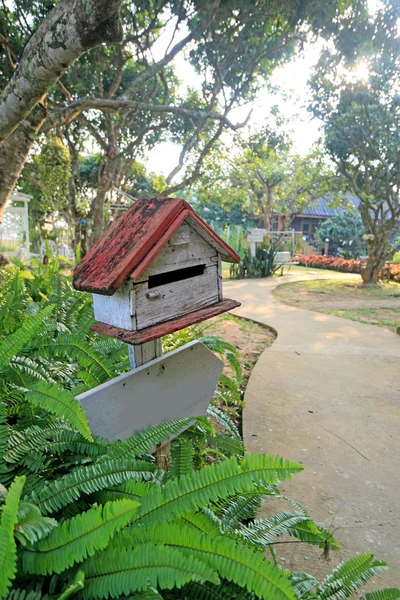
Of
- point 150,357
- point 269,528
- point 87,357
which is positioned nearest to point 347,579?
point 269,528

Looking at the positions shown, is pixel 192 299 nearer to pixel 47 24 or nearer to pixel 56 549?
pixel 56 549

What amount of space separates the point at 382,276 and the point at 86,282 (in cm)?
1283

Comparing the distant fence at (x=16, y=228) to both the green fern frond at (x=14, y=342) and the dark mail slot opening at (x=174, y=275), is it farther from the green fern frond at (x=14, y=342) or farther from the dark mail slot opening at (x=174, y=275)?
the dark mail slot opening at (x=174, y=275)

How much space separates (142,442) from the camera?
1.21 m

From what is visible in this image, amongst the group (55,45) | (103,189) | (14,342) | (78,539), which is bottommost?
(78,539)

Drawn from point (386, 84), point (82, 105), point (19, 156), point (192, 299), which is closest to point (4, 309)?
point (192, 299)

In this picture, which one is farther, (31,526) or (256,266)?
(256,266)

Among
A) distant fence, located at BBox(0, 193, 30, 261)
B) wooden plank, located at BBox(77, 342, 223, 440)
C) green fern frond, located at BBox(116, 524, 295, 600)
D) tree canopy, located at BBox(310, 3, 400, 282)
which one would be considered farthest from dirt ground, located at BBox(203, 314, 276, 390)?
distant fence, located at BBox(0, 193, 30, 261)

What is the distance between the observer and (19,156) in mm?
3266

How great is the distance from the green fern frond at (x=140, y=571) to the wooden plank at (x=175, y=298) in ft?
2.10

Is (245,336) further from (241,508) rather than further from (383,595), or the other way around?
(383,595)

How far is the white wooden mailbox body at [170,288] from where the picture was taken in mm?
1261

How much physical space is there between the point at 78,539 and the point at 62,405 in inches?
15.1

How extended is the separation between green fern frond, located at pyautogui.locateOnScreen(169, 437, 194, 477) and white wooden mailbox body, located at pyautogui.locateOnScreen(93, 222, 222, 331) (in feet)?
1.55
